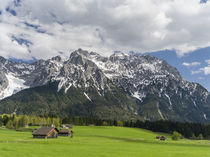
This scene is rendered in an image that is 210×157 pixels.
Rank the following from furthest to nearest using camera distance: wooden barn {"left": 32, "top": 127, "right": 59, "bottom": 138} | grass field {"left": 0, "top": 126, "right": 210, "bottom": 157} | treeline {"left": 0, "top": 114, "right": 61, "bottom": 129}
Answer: treeline {"left": 0, "top": 114, "right": 61, "bottom": 129}
wooden barn {"left": 32, "top": 127, "right": 59, "bottom": 138}
grass field {"left": 0, "top": 126, "right": 210, "bottom": 157}

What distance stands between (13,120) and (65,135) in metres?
68.7

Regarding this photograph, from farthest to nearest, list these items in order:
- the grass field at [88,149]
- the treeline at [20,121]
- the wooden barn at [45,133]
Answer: the treeline at [20,121], the wooden barn at [45,133], the grass field at [88,149]

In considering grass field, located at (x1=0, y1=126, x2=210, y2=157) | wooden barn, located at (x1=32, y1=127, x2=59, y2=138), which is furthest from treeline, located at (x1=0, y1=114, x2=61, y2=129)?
grass field, located at (x1=0, y1=126, x2=210, y2=157)

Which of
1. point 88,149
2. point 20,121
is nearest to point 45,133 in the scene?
point 88,149

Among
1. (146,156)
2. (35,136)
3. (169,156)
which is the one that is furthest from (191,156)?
(35,136)

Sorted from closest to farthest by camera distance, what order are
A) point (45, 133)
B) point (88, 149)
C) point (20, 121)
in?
1. point (88, 149)
2. point (45, 133)
3. point (20, 121)

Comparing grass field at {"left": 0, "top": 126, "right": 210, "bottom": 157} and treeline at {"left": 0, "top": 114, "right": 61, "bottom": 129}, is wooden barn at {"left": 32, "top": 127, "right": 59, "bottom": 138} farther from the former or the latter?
treeline at {"left": 0, "top": 114, "right": 61, "bottom": 129}

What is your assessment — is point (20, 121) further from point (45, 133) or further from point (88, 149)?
point (88, 149)

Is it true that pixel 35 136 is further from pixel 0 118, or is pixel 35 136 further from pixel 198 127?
pixel 198 127

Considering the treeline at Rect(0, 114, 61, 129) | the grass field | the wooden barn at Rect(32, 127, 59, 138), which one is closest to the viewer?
the grass field

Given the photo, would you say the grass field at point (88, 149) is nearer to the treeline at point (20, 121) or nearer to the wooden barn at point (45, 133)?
the wooden barn at point (45, 133)

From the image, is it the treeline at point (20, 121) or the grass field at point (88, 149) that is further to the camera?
the treeline at point (20, 121)

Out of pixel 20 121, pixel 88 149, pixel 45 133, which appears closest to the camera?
pixel 88 149

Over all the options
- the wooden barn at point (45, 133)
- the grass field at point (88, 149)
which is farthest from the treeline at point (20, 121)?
the grass field at point (88, 149)
